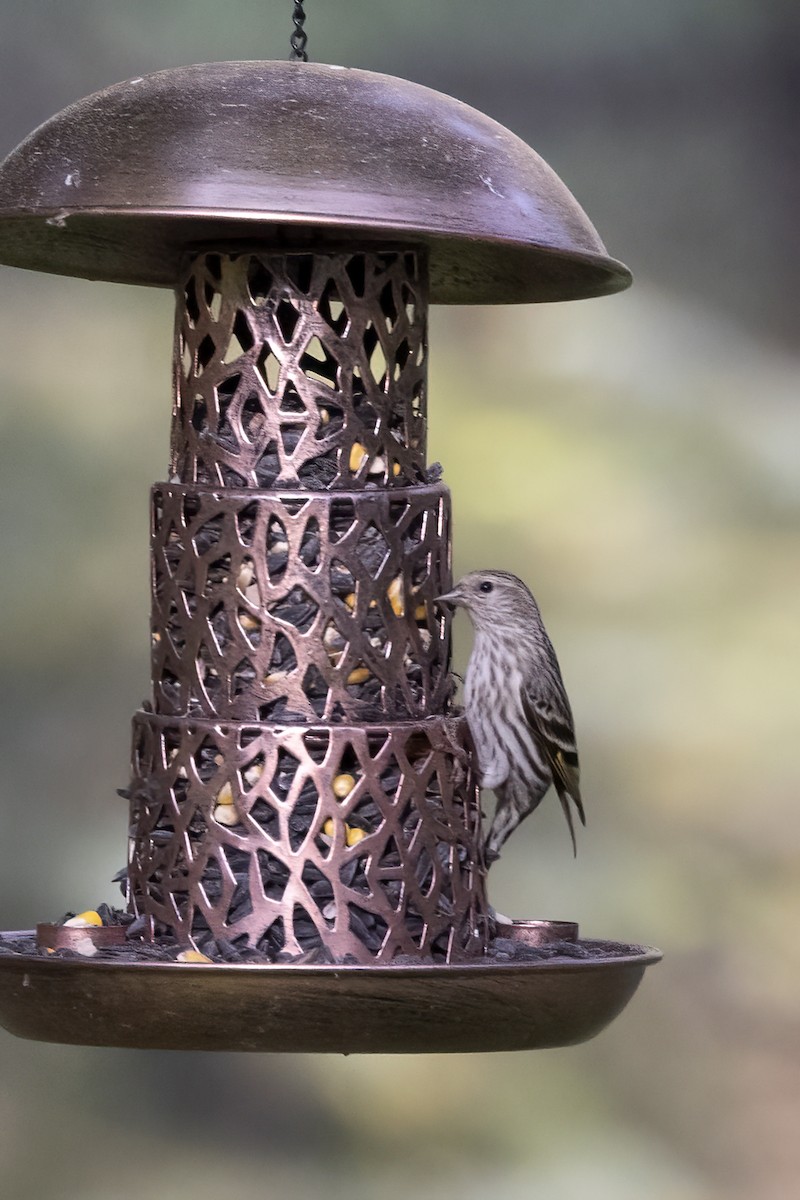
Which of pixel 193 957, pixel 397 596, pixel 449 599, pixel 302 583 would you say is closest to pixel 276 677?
pixel 302 583

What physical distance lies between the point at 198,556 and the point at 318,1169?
4017mm

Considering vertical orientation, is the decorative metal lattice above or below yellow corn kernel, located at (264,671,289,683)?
above

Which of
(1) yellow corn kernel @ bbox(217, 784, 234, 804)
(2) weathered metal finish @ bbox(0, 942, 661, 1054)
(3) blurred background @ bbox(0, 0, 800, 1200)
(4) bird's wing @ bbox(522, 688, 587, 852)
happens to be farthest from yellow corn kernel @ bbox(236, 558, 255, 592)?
(3) blurred background @ bbox(0, 0, 800, 1200)

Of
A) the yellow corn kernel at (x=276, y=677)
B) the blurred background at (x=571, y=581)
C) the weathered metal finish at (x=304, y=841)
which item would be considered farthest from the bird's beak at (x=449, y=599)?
the blurred background at (x=571, y=581)

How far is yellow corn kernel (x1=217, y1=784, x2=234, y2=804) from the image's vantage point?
3918 millimetres

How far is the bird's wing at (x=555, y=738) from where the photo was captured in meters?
4.79

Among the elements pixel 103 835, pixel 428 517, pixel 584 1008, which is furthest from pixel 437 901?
pixel 103 835

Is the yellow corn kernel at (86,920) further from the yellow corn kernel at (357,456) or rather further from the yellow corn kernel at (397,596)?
the yellow corn kernel at (357,456)

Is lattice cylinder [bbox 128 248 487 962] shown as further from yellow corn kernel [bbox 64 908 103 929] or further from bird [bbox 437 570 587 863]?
bird [bbox 437 570 587 863]

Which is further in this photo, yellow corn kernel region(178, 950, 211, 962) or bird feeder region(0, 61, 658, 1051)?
yellow corn kernel region(178, 950, 211, 962)

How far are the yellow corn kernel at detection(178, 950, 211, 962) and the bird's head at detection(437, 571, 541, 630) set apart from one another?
1.03 meters

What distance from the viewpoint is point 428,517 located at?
4129mm

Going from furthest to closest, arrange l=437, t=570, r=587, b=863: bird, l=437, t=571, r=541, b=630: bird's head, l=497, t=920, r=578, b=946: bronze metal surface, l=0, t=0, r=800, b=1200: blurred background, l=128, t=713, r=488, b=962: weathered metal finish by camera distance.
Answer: l=0, t=0, r=800, b=1200: blurred background
l=437, t=570, r=587, b=863: bird
l=437, t=571, r=541, b=630: bird's head
l=497, t=920, r=578, b=946: bronze metal surface
l=128, t=713, r=488, b=962: weathered metal finish

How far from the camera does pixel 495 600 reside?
15.5 ft
